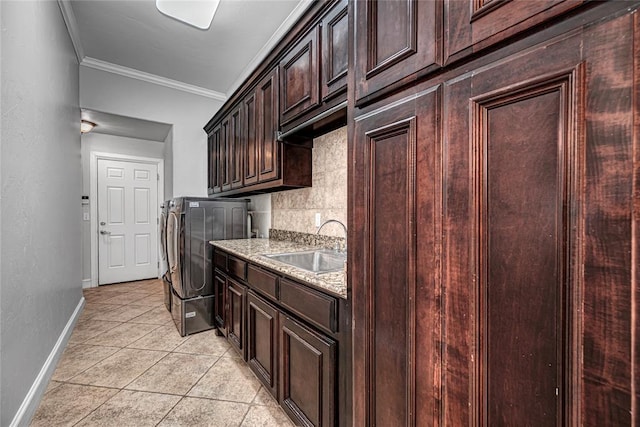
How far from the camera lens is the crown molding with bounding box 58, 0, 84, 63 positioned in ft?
7.89

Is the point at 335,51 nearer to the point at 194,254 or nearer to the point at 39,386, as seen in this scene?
the point at 194,254

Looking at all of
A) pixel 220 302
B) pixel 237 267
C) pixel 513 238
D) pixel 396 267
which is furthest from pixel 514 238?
pixel 220 302

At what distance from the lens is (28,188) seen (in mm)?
1664

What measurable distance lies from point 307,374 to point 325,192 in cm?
129

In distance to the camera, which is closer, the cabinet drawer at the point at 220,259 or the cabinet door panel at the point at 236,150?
the cabinet drawer at the point at 220,259

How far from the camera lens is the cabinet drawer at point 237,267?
6.57ft

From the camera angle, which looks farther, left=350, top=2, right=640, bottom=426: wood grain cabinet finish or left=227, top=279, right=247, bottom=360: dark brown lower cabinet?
left=227, top=279, right=247, bottom=360: dark brown lower cabinet

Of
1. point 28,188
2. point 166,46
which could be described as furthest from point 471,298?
point 166,46

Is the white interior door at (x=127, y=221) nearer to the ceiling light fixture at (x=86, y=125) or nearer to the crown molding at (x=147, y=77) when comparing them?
the ceiling light fixture at (x=86, y=125)

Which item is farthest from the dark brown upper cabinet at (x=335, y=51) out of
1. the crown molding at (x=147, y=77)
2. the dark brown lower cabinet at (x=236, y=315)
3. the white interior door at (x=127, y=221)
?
the white interior door at (x=127, y=221)

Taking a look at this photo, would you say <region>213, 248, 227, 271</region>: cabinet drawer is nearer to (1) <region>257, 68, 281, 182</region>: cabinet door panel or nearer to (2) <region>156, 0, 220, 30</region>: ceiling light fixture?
(1) <region>257, 68, 281, 182</region>: cabinet door panel

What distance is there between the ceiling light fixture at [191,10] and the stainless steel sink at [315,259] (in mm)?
2145

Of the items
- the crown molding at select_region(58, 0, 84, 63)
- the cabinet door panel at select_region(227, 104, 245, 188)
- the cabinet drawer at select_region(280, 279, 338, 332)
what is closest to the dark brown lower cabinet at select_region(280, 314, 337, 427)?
the cabinet drawer at select_region(280, 279, 338, 332)

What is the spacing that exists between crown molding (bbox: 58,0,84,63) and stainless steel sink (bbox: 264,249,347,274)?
2837 millimetres
